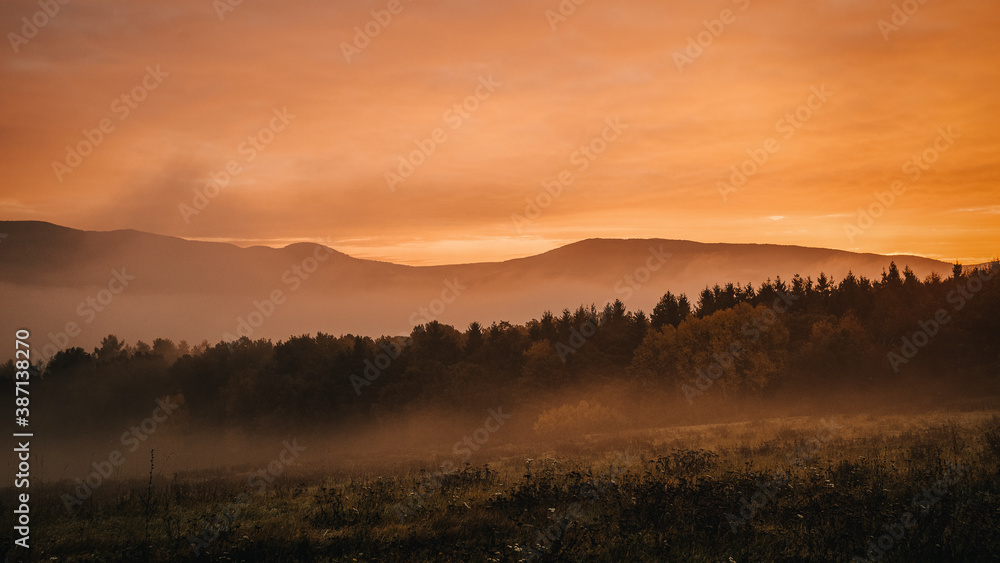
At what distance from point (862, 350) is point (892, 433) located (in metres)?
40.4

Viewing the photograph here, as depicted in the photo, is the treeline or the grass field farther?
the treeline

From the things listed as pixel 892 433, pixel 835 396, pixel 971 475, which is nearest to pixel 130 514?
pixel 971 475

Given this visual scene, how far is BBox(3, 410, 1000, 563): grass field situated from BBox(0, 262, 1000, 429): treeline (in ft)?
146

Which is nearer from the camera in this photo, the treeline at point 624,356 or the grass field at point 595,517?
the grass field at point 595,517

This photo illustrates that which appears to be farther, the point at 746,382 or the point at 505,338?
the point at 505,338

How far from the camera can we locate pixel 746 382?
2302 inches

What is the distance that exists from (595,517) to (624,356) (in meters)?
57.2

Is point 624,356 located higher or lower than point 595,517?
lower

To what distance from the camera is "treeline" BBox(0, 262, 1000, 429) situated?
180 ft

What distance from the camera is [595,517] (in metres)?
10.6

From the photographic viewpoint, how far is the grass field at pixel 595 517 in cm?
898

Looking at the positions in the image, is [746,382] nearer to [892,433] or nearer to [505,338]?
[505,338]

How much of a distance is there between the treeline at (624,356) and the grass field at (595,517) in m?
44.5

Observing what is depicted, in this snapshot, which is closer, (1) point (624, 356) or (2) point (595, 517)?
(2) point (595, 517)
